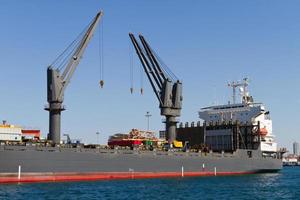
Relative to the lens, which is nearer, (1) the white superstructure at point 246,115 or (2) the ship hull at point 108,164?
(2) the ship hull at point 108,164

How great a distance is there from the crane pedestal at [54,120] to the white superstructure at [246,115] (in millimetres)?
35004

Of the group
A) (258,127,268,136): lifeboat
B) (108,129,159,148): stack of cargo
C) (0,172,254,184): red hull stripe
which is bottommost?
(0,172,254,184): red hull stripe

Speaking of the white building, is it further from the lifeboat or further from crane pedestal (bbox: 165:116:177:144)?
the lifeboat

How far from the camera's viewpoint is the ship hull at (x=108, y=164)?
42.7 meters

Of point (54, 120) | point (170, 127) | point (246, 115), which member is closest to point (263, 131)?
point (246, 115)

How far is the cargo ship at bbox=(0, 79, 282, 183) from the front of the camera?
43.7 metres

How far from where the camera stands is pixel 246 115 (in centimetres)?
7612

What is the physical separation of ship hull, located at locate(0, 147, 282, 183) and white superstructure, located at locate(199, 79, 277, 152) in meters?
6.27

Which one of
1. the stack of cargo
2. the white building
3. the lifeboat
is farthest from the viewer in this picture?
the lifeboat

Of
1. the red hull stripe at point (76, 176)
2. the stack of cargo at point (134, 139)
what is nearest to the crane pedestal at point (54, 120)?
the red hull stripe at point (76, 176)

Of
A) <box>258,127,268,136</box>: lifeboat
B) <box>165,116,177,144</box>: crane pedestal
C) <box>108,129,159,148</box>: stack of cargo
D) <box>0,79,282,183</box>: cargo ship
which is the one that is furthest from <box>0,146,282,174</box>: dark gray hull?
<box>108,129,159,148</box>: stack of cargo

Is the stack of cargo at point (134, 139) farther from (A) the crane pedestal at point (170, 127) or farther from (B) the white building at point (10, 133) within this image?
(B) the white building at point (10, 133)

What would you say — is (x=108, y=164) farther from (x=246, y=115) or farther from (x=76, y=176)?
(x=246, y=115)

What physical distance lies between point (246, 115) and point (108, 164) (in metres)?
33.6
